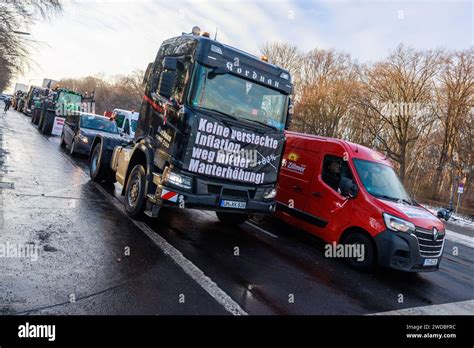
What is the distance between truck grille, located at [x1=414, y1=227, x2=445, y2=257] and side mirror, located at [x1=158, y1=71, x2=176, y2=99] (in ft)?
16.6

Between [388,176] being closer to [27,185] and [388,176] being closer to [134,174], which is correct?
[134,174]

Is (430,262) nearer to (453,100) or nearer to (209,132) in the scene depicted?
(209,132)

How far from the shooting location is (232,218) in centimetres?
854

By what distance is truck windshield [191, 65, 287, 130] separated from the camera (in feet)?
21.0

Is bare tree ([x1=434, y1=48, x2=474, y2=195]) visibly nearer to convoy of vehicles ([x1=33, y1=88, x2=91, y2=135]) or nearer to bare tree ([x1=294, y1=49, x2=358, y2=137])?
bare tree ([x1=294, y1=49, x2=358, y2=137])

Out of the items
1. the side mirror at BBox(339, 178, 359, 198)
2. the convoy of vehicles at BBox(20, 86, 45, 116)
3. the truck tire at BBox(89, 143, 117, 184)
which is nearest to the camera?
the side mirror at BBox(339, 178, 359, 198)

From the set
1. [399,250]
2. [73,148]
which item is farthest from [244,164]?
[73,148]

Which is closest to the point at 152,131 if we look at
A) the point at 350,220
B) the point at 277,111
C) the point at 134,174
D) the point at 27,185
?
the point at 134,174

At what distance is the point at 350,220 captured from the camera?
7168mm

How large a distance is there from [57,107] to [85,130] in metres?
10.2

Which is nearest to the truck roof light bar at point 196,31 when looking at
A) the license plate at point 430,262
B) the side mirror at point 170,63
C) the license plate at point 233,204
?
the side mirror at point 170,63

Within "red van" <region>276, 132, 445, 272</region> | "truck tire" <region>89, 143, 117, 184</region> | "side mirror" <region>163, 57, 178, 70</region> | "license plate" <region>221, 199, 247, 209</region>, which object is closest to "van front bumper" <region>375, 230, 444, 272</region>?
"red van" <region>276, 132, 445, 272</region>

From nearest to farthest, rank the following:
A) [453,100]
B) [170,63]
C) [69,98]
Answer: [170,63], [69,98], [453,100]
